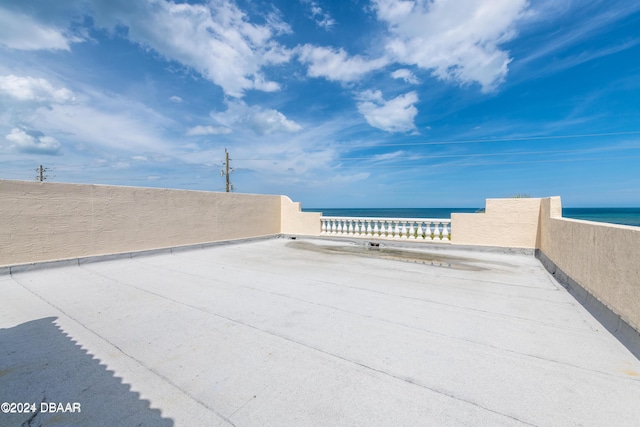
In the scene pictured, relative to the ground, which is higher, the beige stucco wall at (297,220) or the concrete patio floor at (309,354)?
the beige stucco wall at (297,220)

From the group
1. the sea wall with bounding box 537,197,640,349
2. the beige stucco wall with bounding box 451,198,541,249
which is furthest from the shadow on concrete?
the beige stucco wall with bounding box 451,198,541,249

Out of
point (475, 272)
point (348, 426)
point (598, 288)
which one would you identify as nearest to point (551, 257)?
point (475, 272)

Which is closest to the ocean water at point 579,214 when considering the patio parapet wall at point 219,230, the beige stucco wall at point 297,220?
the beige stucco wall at point 297,220

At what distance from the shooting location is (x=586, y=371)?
2348 millimetres

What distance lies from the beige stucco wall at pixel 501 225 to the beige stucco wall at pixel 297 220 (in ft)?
15.9

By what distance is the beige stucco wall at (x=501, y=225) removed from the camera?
7770 millimetres

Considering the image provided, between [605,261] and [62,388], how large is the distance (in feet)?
17.5

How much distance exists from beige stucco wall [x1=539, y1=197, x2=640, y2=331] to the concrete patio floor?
0.35 metres

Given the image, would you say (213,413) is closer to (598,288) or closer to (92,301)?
(92,301)

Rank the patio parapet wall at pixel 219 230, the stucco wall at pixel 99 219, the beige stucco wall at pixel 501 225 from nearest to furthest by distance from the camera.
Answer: the patio parapet wall at pixel 219 230, the stucco wall at pixel 99 219, the beige stucco wall at pixel 501 225

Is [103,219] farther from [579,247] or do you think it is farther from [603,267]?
[579,247]

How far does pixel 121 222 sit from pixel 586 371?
8.20 m

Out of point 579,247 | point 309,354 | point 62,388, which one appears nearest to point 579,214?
point 579,247

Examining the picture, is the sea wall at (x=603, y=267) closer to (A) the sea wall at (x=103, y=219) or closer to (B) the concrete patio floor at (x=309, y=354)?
(B) the concrete patio floor at (x=309, y=354)
